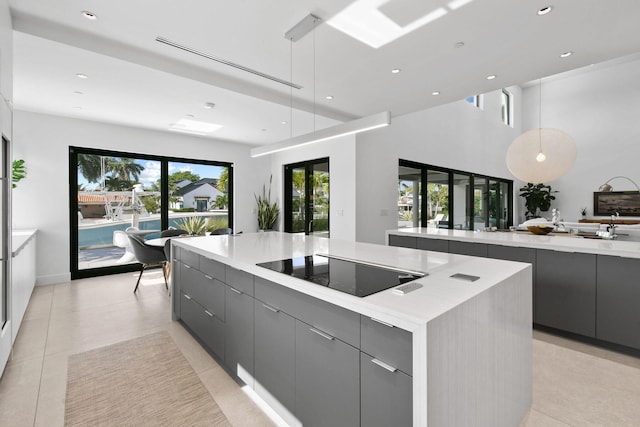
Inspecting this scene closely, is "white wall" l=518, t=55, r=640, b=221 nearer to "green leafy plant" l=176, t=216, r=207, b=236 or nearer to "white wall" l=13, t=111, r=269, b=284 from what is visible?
"green leafy plant" l=176, t=216, r=207, b=236

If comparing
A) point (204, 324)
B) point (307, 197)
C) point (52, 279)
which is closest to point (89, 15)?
point (204, 324)

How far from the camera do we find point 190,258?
8.81ft

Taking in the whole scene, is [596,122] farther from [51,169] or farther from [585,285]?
[51,169]

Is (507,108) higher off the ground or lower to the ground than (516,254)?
higher

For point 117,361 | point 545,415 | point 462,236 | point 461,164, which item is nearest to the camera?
point 545,415

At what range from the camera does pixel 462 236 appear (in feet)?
10.5

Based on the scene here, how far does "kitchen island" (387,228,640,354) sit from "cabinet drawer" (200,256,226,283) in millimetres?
2437

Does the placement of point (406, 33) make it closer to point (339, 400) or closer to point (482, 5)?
point (482, 5)

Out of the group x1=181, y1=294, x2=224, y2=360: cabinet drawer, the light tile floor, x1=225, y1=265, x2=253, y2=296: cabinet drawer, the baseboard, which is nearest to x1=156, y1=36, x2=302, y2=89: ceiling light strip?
x1=225, y1=265, x2=253, y2=296: cabinet drawer

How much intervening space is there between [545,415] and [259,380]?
1.62 metres

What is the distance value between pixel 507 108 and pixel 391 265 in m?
10.4

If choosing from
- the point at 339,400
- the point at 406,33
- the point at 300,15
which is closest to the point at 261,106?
the point at 300,15

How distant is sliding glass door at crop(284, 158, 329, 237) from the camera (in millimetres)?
5867

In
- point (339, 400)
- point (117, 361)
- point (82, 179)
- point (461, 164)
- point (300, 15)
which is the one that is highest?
point (300, 15)
